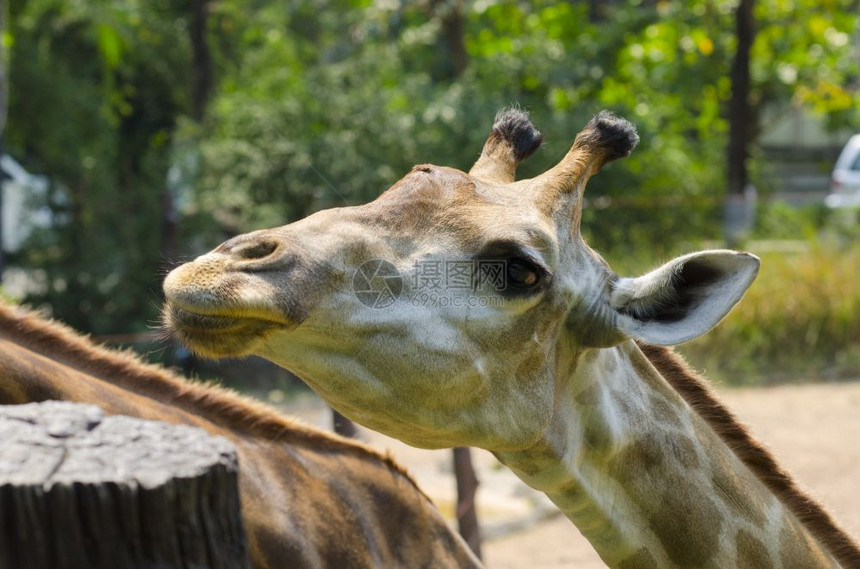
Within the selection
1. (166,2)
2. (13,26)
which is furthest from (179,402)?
(166,2)

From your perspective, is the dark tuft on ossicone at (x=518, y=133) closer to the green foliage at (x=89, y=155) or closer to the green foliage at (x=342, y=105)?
the green foliage at (x=342, y=105)

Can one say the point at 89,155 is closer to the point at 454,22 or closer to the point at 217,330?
the point at 454,22

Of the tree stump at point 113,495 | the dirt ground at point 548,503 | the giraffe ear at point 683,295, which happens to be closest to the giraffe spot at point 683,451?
the giraffe ear at point 683,295

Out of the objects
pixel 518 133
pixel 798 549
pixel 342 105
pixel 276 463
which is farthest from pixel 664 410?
pixel 342 105

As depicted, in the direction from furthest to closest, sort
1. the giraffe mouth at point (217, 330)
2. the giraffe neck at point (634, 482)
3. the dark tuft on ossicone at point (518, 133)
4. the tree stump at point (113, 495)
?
the dark tuft on ossicone at point (518, 133)
the giraffe neck at point (634, 482)
the giraffe mouth at point (217, 330)
the tree stump at point (113, 495)

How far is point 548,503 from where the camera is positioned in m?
8.23

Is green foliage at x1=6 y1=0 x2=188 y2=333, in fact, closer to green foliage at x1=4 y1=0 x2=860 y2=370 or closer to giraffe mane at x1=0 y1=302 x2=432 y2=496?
green foliage at x1=4 y1=0 x2=860 y2=370

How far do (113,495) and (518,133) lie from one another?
1845mm

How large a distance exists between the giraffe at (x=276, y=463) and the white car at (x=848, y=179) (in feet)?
54.6

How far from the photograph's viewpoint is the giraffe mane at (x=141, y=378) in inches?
117

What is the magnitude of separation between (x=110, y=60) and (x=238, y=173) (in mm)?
2069

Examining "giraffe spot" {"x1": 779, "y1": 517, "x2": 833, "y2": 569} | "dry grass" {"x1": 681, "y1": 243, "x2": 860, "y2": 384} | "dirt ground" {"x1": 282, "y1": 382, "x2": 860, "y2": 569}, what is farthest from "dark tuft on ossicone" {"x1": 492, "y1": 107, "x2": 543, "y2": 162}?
"dry grass" {"x1": 681, "y1": 243, "x2": 860, "y2": 384}

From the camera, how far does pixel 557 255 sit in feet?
8.08

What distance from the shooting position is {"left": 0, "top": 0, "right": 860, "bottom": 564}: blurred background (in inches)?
483
